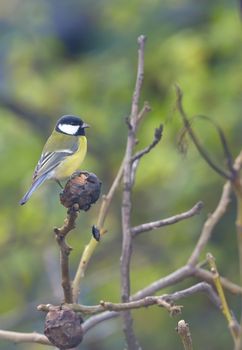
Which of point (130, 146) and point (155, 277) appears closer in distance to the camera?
point (130, 146)

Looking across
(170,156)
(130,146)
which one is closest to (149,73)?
(170,156)

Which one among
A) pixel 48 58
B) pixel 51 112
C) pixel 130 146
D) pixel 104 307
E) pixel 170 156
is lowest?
pixel 104 307

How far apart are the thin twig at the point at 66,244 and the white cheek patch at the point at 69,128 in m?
0.38

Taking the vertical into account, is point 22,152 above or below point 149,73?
below

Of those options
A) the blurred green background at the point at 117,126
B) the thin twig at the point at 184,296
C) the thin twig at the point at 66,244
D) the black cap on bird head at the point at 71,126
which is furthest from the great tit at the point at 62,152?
the blurred green background at the point at 117,126

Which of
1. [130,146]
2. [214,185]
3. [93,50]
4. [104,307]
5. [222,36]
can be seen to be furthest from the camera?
[93,50]

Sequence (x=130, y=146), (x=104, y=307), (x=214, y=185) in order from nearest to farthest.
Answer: (x=104, y=307) < (x=130, y=146) < (x=214, y=185)

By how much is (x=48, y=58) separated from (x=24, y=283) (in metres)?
1.37

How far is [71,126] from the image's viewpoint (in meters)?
1.52

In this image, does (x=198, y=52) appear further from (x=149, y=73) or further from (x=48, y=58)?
(x=48, y=58)

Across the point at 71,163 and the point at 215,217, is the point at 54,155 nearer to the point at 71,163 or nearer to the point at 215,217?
the point at 71,163

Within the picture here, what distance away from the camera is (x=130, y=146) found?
1.41m

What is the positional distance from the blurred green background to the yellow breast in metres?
2.10

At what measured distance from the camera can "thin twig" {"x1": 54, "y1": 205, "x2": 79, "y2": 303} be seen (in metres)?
1.05
